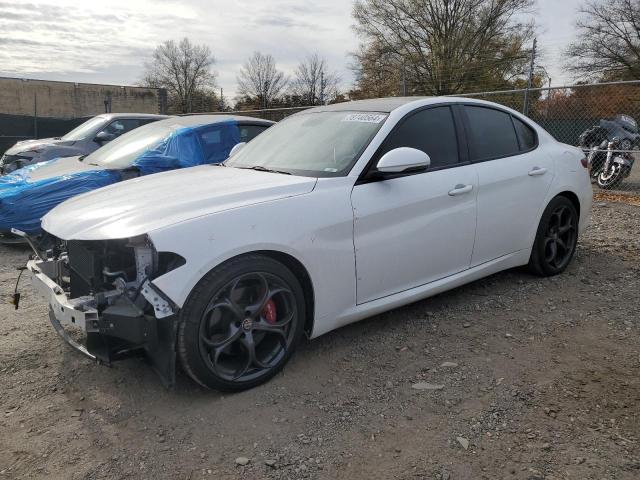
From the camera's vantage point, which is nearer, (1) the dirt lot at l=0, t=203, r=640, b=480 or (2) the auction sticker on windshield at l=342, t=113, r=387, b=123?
(1) the dirt lot at l=0, t=203, r=640, b=480

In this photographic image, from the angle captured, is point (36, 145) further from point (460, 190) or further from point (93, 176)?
point (460, 190)

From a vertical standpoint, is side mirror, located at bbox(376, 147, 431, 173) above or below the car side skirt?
above

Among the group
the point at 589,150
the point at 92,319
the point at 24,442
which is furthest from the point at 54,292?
the point at 589,150

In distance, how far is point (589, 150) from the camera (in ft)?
32.7

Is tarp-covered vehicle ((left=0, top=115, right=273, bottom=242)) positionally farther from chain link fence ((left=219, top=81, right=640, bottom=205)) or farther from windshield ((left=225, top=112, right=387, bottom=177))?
chain link fence ((left=219, top=81, right=640, bottom=205))

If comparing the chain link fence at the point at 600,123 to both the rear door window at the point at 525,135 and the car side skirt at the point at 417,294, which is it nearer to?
the rear door window at the point at 525,135

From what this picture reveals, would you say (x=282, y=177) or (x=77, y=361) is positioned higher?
(x=282, y=177)

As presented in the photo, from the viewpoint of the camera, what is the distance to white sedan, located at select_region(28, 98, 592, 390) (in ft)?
8.38

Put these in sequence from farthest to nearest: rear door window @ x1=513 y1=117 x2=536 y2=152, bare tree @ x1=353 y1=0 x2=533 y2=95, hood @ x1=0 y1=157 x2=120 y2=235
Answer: bare tree @ x1=353 y1=0 x2=533 y2=95 < hood @ x1=0 y1=157 x2=120 y2=235 < rear door window @ x1=513 y1=117 x2=536 y2=152

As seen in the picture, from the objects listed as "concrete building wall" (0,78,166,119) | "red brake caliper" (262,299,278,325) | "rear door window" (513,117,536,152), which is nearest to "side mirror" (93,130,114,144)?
"rear door window" (513,117,536,152)

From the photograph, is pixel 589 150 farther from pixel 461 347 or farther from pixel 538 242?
pixel 461 347

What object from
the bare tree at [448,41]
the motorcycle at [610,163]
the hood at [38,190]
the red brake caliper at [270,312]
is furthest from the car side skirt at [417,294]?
the bare tree at [448,41]

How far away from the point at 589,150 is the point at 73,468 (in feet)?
33.7

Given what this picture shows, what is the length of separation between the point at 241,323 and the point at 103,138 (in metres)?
6.85
